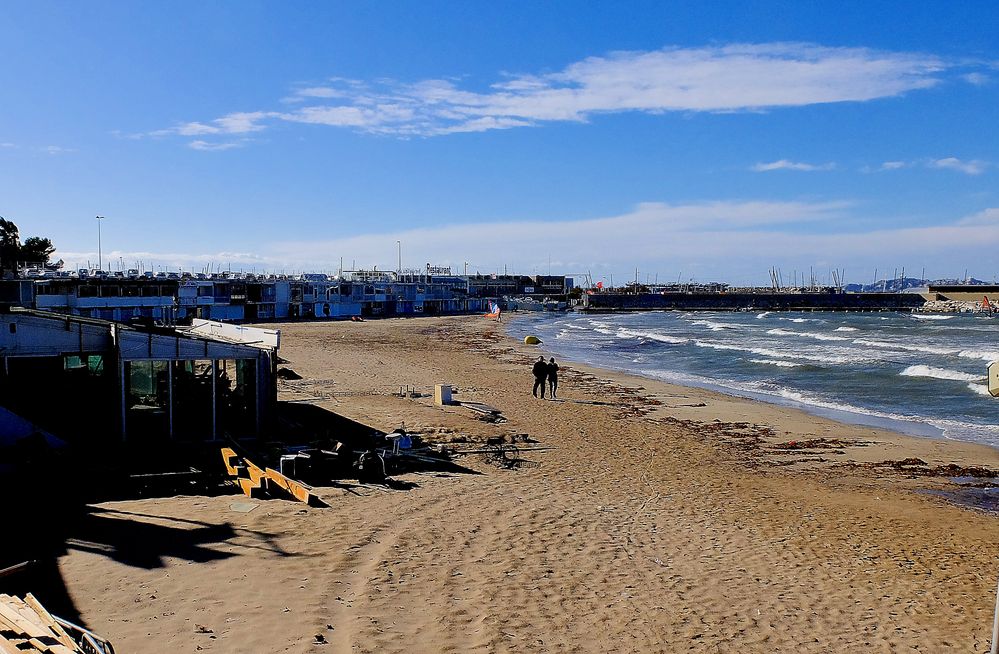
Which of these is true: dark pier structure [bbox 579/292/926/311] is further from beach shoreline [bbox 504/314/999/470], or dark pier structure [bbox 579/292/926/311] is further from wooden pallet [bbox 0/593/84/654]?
wooden pallet [bbox 0/593/84/654]

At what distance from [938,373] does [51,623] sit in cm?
3666

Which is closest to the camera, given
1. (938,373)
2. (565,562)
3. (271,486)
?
(565,562)

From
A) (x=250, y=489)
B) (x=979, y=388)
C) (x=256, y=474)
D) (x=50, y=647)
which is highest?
(x=50, y=647)

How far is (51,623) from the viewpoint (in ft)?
20.6

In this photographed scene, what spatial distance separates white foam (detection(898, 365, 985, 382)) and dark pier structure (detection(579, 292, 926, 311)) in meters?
85.6

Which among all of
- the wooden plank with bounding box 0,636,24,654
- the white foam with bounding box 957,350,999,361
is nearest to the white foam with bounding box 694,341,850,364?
the white foam with bounding box 957,350,999,361

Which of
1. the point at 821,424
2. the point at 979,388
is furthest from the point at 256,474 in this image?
the point at 979,388

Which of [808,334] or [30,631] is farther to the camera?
[808,334]

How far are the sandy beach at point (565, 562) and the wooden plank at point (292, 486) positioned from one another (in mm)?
187

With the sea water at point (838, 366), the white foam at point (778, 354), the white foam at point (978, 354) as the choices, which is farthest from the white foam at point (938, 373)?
the white foam at point (978, 354)

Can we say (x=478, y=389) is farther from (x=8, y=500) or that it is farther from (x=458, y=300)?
(x=458, y=300)

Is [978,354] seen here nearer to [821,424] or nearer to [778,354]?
[778,354]

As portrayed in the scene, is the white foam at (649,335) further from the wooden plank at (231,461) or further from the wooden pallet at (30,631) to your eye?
the wooden pallet at (30,631)

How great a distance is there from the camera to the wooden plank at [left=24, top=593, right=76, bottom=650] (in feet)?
19.4
